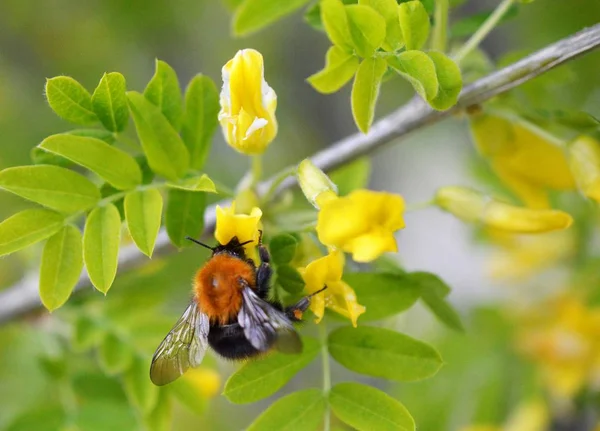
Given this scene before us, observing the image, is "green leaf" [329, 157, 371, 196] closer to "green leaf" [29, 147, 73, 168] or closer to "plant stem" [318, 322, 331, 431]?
"plant stem" [318, 322, 331, 431]

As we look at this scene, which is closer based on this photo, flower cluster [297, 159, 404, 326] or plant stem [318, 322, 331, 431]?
flower cluster [297, 159, 404, 326]

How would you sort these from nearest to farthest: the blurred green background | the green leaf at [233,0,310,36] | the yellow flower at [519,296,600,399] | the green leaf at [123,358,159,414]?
1. the green leaf at [233,0,310,36]
2. the green leaf at [123,358,159,414]
3. the blurred green background
4. the yellow flower at [519,296,600,399]

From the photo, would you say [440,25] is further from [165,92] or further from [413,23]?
[165,92]

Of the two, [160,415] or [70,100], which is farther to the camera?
[160,415]

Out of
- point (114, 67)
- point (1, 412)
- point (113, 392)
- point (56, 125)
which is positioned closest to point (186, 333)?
point (113, 392)

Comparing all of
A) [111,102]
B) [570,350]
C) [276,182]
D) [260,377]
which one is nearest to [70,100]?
[111,102]

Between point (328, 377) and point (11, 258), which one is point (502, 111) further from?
point (11, 258)

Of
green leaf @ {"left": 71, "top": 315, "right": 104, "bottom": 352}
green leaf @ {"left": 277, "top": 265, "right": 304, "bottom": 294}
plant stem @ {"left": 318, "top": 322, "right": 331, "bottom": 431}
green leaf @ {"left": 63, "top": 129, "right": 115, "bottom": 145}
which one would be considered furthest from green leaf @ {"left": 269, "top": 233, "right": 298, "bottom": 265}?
green leaf @ {"left": 71, "top": 315, "right": 104, "bottom": 352}
